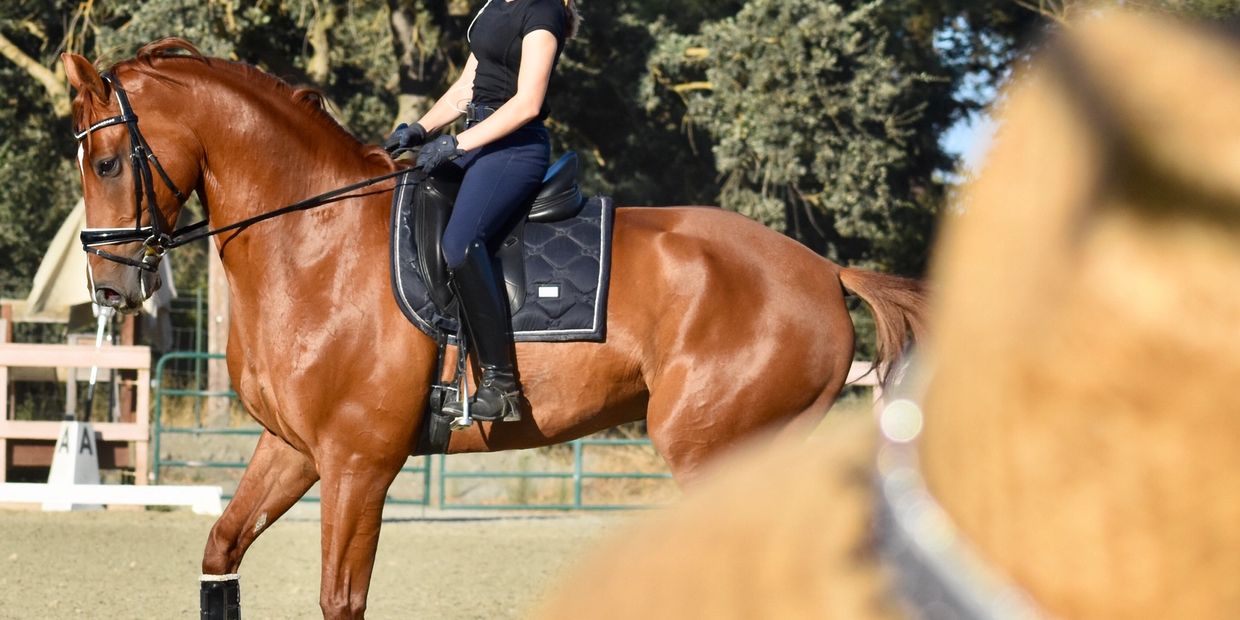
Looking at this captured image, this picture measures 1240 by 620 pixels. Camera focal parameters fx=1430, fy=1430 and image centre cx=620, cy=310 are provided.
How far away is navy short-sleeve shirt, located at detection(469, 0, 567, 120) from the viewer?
485 centimetres

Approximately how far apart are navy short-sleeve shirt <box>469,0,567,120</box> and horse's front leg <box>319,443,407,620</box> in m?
1.31

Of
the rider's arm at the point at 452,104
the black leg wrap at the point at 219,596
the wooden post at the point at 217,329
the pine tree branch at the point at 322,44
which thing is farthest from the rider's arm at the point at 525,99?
the wooden post at the point at 217,329

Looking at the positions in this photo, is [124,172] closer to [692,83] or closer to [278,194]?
[278,194]

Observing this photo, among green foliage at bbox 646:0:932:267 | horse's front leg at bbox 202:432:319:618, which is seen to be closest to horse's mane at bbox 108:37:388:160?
horse's front leg at bbox 202:432:319:618

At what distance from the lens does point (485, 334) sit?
4.78 meters

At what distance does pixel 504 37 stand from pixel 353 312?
107 cm

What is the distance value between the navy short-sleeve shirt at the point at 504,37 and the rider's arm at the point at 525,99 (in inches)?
2.3

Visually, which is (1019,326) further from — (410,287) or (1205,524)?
(410,287)

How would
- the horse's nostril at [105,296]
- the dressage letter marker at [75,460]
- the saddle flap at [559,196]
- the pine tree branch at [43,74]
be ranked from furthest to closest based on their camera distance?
the pine tree branch at [43,74], the dressage letter marker at [75,460], the saddle flap at [559,196], the horse's nostril at [105,296]

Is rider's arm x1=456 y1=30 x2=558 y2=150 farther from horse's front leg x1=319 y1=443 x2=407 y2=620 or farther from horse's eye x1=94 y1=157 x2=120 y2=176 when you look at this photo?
horse's eye x1=94 y1=157 x2=120 y2=176

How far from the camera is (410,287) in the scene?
191 inches

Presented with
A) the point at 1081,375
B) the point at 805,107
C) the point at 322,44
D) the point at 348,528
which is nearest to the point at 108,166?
the point at 348,528

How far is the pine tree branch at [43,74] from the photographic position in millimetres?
16562

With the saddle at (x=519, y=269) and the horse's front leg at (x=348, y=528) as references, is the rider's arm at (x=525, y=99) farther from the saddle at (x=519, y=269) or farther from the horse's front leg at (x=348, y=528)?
the horse's front leg at (x=348, y=528)
